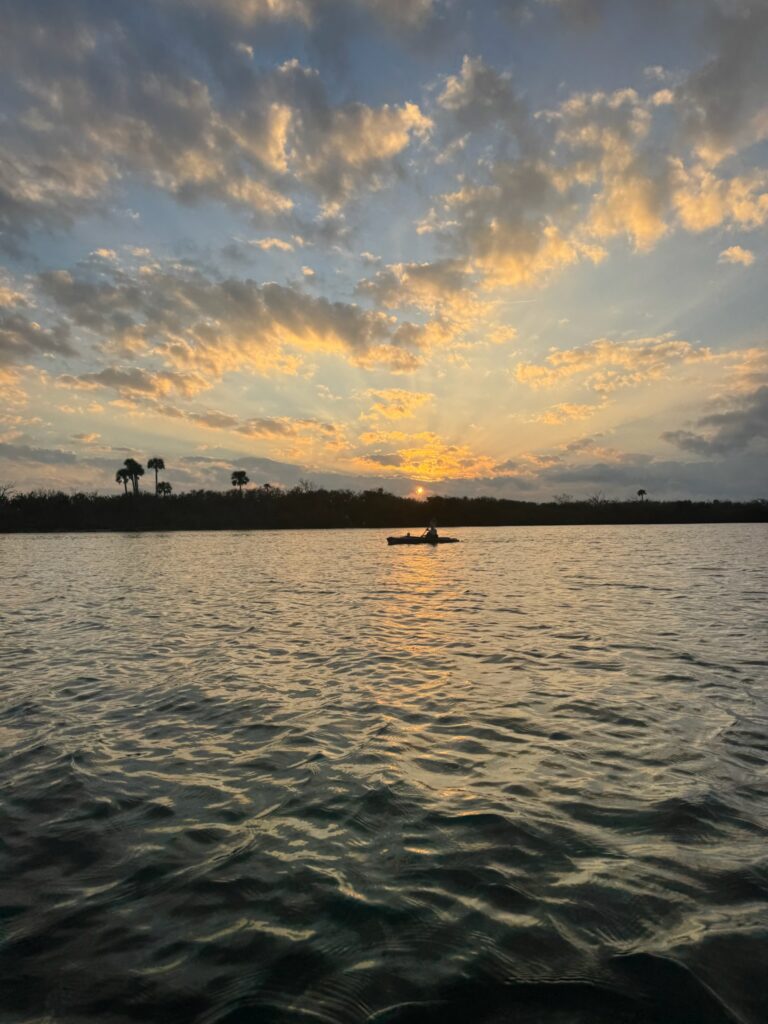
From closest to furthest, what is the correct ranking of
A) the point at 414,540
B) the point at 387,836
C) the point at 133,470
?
1. the point at 387,836
2. the point at 414,540
3. the point at 133,470

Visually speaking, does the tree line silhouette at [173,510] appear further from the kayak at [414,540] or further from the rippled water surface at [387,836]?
the rippled water surface at [387,836]

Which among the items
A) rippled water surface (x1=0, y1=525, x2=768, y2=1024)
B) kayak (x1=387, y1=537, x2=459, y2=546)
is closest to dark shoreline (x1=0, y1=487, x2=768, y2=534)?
kayak (x1=387, y1=537, x2=459, y2=546)

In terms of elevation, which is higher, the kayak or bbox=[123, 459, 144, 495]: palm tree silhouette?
bbox=[123, 459, 144, 495]: palm tree silhouette

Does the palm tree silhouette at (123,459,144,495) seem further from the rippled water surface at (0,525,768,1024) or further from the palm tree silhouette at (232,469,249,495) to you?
the rippled water surface at (0,525,768,1024)

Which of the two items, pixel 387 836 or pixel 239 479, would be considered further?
pixel 239 479

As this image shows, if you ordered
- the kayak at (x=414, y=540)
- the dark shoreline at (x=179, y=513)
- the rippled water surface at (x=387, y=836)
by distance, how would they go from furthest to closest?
the dark shoreline at (x=179, y=513) < the kayak at (x=414, y=540) < the rippled water surface at (x=387, y=836)

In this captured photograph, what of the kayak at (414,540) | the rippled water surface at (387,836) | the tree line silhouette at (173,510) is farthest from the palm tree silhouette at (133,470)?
the rippled water surface at (387,836)

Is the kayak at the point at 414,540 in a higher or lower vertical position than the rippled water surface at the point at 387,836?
higher

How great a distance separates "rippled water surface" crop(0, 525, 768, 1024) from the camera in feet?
13.2

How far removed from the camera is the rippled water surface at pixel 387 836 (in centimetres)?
403

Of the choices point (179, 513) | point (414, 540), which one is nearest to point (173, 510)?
point (179, 513)

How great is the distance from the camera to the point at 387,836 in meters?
6.15

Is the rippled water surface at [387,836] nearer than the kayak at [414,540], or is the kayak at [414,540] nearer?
the rippled water surface at [387,836]

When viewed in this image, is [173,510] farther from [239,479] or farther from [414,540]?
[414,540]
